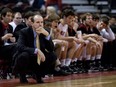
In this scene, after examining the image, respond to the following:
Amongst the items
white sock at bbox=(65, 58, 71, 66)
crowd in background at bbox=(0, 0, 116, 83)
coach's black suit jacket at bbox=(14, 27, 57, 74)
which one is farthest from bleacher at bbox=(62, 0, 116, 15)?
coach's black suit jacket at bbox=(14, 27, 57, 74)

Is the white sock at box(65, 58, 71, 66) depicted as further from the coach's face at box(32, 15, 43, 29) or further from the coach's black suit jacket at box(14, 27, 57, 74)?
the coach's face at box(32, 15, 43, 29)

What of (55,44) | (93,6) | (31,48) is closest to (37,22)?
(31,48)

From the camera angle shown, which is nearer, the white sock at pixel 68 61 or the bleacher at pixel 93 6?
the white sock at pixel 68 61

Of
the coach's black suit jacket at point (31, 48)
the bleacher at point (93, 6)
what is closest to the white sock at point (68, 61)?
the coach's black suit jacket at point (31, 48)

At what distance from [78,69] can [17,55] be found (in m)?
2.81

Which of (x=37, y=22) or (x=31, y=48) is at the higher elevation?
(x=37, y=22)

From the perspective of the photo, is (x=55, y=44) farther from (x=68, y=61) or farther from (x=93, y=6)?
(x=93, y=6)

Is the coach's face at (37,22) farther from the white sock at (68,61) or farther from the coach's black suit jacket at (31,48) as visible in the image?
the white sock at (68,61)

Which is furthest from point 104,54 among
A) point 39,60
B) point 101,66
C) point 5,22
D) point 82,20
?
point 39,60

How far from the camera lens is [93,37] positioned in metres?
9.52

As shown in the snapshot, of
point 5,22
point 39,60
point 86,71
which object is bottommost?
point 86,71

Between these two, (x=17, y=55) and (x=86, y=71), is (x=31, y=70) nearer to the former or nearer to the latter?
(x=17, y=55)

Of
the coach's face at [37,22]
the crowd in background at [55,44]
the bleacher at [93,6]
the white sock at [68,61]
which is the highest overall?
the bleacher at [93,6]

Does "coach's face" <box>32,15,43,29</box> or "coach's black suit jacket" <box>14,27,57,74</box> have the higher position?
"coach's face" <box>32,15,43,29</box>
